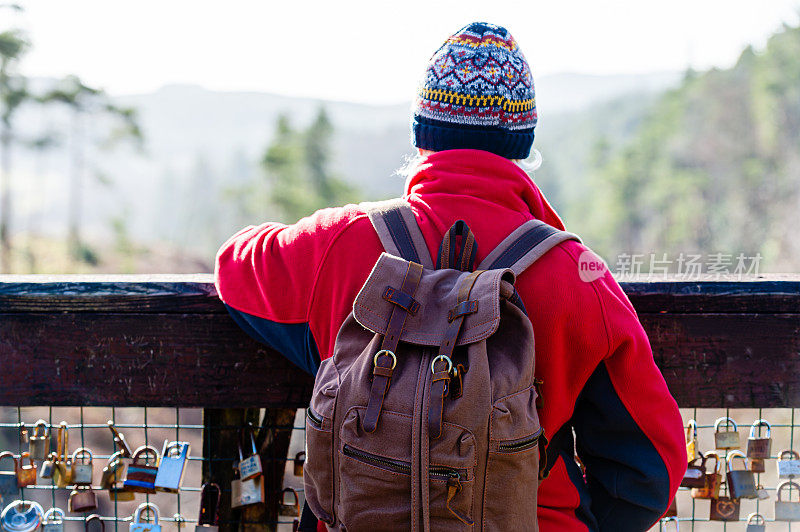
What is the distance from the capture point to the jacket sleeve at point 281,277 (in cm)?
170

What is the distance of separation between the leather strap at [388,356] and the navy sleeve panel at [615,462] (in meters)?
0.49

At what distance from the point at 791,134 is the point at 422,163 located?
184 ft

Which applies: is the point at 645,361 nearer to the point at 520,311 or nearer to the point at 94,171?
the point at 520,311

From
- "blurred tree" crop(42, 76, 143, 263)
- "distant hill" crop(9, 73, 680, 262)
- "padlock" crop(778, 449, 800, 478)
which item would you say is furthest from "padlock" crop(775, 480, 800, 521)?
"blurred tree" crop(42, 76, 143, 263)

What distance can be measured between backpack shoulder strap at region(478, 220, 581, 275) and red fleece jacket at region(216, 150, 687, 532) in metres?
0.03

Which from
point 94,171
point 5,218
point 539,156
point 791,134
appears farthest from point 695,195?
point 539,156

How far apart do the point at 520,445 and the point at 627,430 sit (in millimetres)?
384

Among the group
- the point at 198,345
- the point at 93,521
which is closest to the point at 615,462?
the point at 198,345

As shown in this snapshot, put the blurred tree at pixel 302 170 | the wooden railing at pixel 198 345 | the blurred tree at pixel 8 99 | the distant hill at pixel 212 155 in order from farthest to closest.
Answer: the distant hill at pixel 212 155
the blurred tree at pixel 302 170
the blurred tree at pixel 8 99
the wooden railing at pixel 198 345

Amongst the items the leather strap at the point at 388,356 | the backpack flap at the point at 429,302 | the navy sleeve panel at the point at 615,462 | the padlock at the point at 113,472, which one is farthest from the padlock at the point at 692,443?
the padlock at the point at 113,472

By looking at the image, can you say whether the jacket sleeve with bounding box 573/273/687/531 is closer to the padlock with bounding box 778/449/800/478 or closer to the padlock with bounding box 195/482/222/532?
the padlock with bounding box 778/449/800/478

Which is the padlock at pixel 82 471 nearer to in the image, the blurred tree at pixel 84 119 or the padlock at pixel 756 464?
the padlock at pixel 756 464

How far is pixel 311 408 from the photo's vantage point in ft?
5.05

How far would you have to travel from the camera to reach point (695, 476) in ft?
7.13
